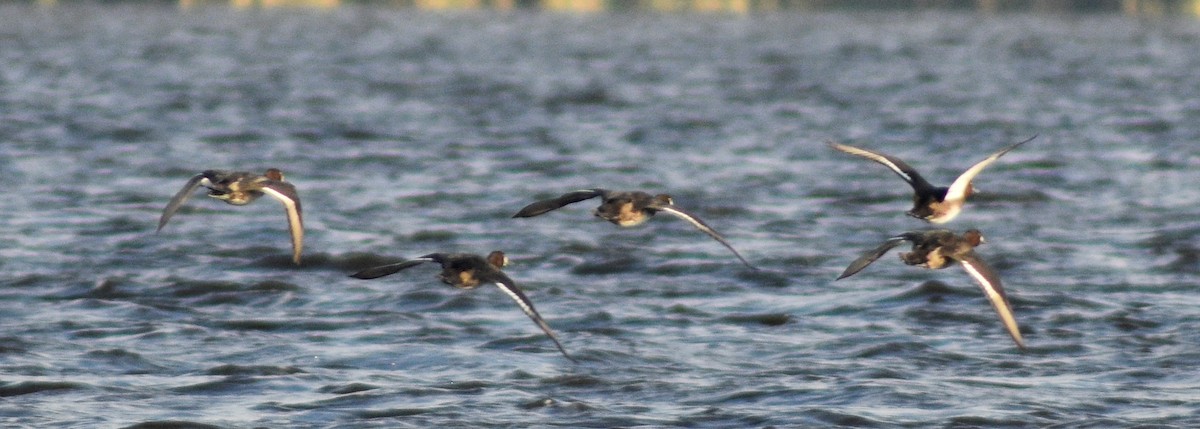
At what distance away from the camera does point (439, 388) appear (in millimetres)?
13766

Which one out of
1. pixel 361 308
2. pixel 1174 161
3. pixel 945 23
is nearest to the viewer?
pixel 361 308

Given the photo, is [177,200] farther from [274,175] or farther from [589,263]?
[589,263]

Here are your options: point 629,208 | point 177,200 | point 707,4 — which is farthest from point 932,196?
point 707,4

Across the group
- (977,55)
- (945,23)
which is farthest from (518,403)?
(945,23)

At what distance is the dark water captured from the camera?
13531mm

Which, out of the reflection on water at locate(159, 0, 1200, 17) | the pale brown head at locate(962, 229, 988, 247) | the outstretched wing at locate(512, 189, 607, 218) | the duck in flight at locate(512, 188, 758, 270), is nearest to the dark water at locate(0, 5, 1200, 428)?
the pale brown head at locate(962, 229, 988, 247)

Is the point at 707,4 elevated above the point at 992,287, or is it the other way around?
the point at 992,287

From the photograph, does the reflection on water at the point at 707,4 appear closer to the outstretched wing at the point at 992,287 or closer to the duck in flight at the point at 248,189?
the duck in flight at the point at 248,189

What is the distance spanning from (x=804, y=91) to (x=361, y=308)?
3432cm

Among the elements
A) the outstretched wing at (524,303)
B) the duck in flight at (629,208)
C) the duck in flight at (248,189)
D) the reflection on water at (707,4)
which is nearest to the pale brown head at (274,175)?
the duck in flight at (248,189)

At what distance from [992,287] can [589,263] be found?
28.0ft

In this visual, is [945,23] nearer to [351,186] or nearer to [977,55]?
[977,55]

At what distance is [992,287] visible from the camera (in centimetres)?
1220

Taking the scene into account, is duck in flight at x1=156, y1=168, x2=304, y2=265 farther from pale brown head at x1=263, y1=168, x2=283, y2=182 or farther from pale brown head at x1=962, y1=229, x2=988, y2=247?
pale brown head at x1=962, y1=229, x2=988, y2=247
